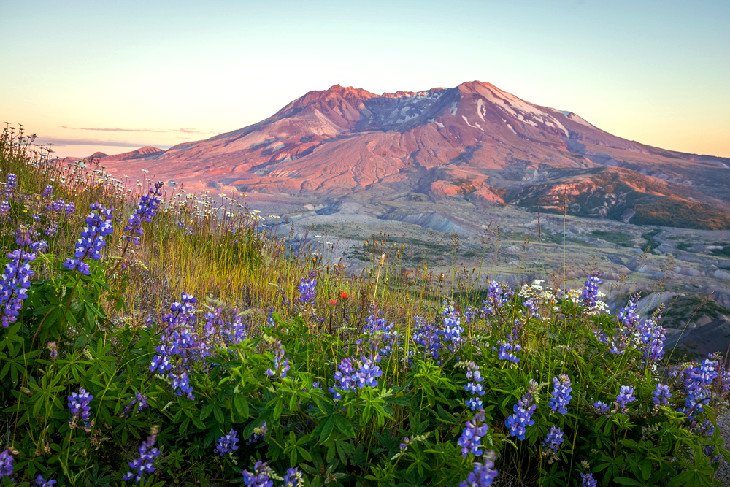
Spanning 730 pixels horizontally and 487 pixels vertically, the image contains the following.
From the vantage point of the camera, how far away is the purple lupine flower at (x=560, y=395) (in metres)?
2.61

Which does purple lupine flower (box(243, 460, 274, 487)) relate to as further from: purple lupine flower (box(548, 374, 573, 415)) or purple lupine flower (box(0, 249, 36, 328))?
purple lupine flower (box(548, 374, 573, 415))

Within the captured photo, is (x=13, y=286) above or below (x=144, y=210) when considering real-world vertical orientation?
below

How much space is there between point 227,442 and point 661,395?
2.38 meters

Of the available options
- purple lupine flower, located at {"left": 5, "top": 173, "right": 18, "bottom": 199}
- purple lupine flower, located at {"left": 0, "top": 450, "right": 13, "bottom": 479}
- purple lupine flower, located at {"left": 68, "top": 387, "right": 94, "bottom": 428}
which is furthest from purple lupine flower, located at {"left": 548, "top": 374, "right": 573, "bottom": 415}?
purple lupine flower, located at {"left": 5, "top": 173, "right": 18, "bottom": 199}

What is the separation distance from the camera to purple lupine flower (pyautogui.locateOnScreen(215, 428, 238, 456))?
2426 millimetres

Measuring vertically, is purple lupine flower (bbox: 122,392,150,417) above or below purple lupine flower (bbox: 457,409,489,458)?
below

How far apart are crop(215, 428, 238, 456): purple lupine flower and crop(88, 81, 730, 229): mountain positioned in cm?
3237

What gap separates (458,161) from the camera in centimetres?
6309

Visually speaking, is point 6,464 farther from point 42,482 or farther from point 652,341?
point 652,341

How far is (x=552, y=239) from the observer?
93.2 ft

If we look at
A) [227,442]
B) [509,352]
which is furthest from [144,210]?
[509,352]

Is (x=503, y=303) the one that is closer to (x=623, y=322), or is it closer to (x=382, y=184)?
(x=623, y=322)

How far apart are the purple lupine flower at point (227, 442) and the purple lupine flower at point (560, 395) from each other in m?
1.67

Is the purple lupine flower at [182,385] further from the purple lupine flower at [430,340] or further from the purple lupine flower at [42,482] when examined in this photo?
the purple lupine flower at [430,340]
